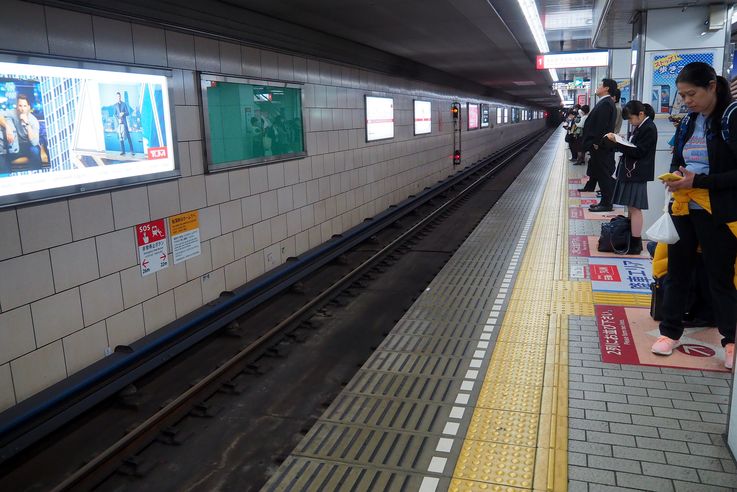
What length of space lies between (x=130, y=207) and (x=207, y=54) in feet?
6.29

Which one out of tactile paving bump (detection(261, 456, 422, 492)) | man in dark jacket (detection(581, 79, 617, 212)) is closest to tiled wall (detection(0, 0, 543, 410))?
tactile paving bump (detection(261, 456, 422, 492))

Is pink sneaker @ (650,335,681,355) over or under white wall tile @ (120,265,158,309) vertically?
under

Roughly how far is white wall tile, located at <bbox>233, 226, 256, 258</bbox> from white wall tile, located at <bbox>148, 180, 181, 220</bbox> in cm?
104

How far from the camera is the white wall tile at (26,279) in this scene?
3.59 metres

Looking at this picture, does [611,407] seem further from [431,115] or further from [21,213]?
[431,115]

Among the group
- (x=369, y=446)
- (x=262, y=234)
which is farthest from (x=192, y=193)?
(x=369, y=446)

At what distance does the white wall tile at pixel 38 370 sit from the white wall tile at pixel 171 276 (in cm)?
114

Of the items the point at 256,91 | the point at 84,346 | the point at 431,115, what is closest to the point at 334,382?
the point at 84,346

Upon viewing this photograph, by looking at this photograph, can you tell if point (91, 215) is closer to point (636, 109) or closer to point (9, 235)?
point (9, 235)

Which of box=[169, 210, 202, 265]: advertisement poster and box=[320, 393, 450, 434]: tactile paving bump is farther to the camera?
box=[169, 210, 202, 265]: advertisement poster

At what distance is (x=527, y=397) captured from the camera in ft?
11.9

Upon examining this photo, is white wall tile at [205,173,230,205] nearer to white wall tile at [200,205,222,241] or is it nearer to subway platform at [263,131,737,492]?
white wall tile at [200,205,222,241]

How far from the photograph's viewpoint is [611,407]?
11.3ft

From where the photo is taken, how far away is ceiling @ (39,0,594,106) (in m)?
5.26
